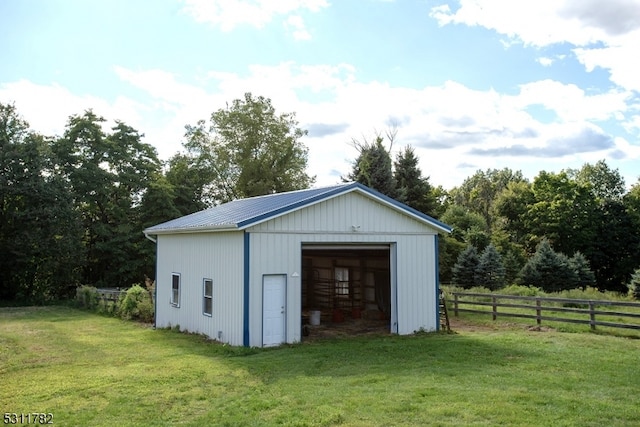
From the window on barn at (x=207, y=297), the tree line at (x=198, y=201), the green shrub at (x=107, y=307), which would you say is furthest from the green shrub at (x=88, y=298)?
the window on barn at (x=207, y=297)

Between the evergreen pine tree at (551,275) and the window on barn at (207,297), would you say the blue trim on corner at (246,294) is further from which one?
the evergreen pine tree at (551,275)

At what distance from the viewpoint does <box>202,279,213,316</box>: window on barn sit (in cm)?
1645

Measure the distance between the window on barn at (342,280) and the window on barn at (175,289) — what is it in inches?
278

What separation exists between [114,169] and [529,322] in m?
29.1

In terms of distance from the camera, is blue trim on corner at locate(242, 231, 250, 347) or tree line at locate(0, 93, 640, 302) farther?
tree line at locate(0, 93, 640, 302)

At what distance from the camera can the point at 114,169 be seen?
123 feet

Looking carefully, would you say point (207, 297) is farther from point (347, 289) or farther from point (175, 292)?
point (347, 289)

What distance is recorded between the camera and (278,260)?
15102 millimetres

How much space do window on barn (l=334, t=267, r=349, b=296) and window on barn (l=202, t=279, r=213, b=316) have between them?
7786 millimetres

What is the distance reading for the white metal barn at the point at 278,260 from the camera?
48.3 ft

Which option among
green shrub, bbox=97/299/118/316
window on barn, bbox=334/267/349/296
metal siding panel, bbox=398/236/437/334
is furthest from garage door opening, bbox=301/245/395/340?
green shrub, bbox=97/299/118/316

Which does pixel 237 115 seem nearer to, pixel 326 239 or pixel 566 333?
pixel 326 239

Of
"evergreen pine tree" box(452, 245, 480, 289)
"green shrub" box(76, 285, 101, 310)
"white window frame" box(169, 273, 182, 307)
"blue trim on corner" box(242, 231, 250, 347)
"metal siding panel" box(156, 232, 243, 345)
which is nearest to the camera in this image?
"blue trim on corner" box(242, 231, 250, 347)

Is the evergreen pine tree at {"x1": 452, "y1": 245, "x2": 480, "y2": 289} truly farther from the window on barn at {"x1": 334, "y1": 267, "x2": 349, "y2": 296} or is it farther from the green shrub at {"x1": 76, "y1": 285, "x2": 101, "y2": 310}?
the green shrub at {"x1": 76, "y1": 285, "x2": 101, "y2": 310}
